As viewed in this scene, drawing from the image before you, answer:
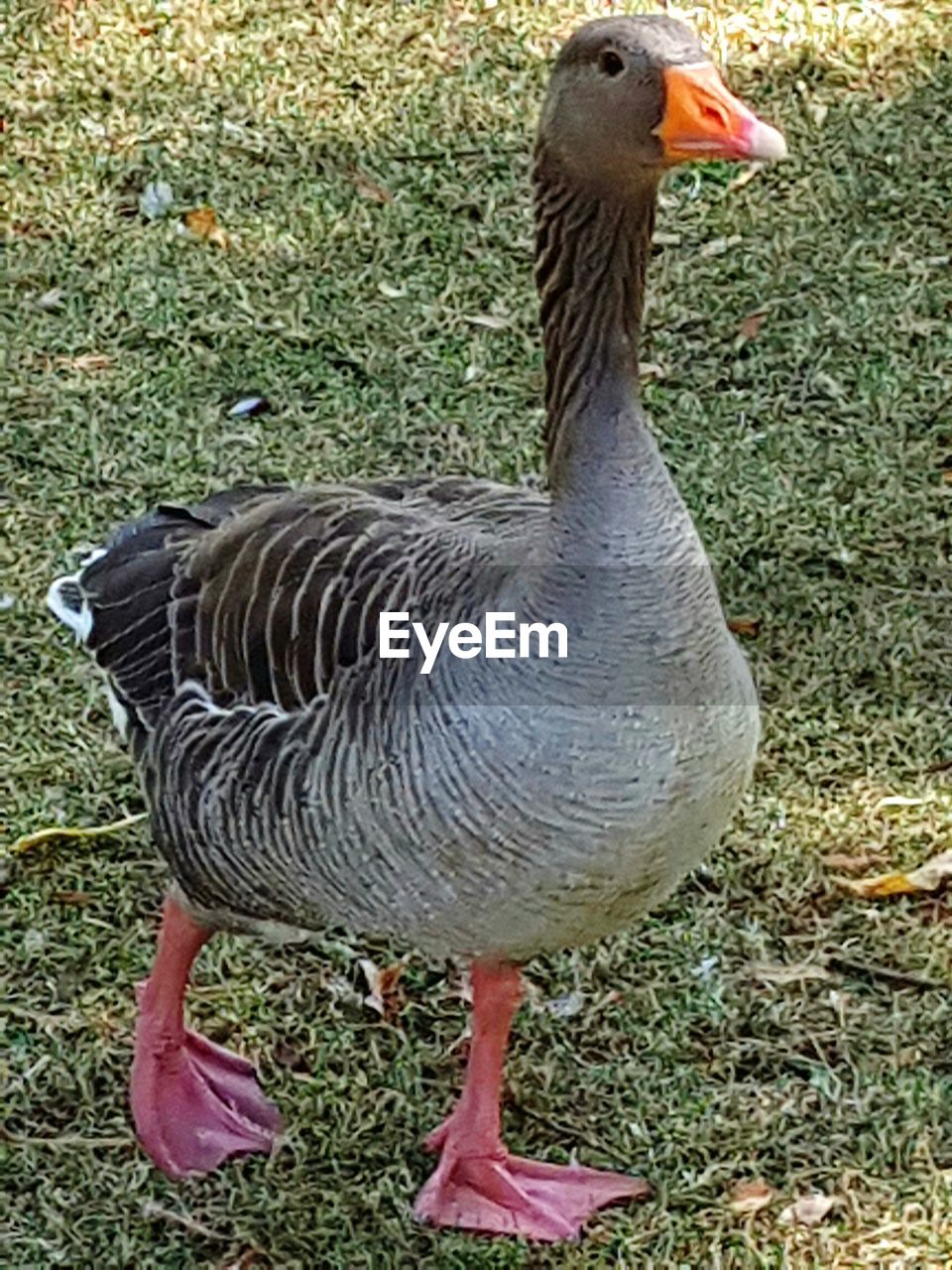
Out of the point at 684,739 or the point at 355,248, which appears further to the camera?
the point at 355,248

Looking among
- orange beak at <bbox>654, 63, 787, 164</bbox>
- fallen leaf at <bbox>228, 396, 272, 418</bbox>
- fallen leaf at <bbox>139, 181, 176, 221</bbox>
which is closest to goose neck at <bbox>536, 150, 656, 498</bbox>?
orange beak at <bbox>654, 63, 787, 164</bbox>

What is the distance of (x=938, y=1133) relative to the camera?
150 inches

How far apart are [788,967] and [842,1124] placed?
39 cm

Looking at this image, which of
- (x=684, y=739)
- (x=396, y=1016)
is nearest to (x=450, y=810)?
(x=684, y=739)

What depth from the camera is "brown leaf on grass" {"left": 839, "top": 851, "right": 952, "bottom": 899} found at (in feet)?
14.0

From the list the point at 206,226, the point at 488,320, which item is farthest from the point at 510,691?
the point at 206,226

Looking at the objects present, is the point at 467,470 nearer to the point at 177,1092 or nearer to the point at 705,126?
the point at 177,1092

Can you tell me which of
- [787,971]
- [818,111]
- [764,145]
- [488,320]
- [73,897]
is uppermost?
[764,145]

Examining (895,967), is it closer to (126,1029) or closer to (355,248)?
(126,1029)

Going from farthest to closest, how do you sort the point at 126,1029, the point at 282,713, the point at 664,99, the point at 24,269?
the point at 24,269, the point at 126,1029, the point at 282,713, the point at 664,99

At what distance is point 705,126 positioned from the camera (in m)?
3.02

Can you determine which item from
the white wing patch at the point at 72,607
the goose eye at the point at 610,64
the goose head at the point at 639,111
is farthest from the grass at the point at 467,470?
the goose eye at the point at 610,64

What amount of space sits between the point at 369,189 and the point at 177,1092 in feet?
11.3

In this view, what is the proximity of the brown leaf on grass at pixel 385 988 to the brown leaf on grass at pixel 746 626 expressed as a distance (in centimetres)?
125
